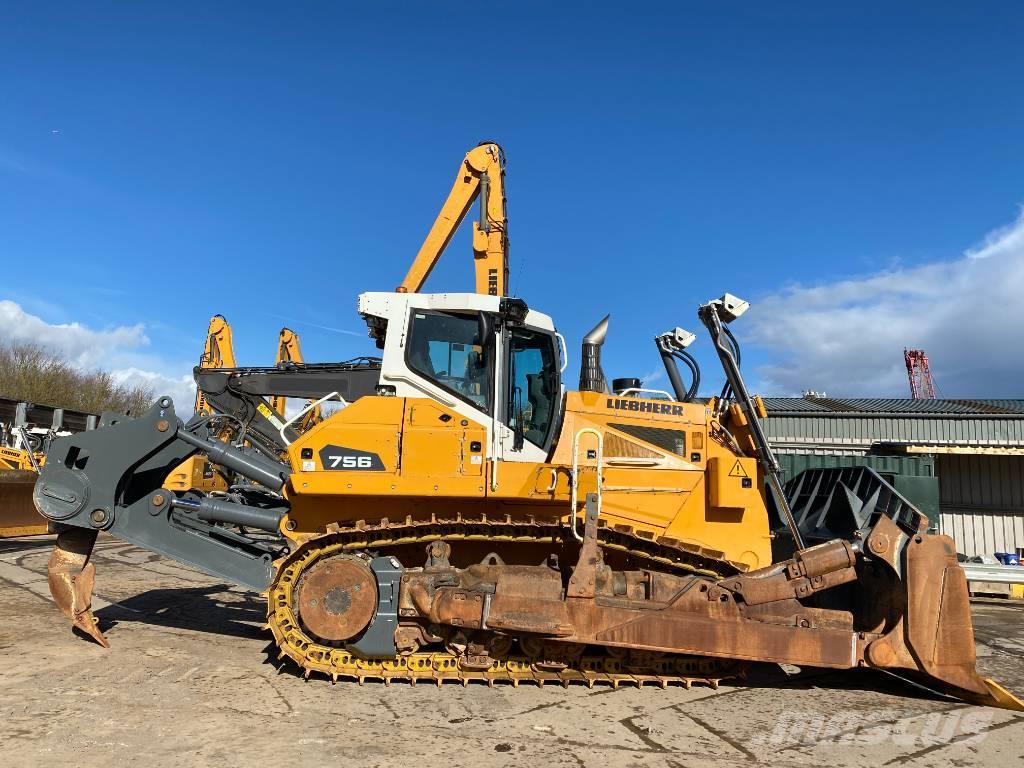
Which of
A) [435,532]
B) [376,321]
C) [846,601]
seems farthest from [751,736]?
[376,321]

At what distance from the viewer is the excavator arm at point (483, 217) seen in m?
9.66

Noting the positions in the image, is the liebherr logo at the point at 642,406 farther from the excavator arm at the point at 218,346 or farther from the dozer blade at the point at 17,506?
the excavator arm at the point at 218,346

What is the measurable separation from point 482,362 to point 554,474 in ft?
4.01

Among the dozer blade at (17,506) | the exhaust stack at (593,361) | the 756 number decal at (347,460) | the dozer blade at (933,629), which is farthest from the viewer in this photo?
the dozer blade at (17,506)

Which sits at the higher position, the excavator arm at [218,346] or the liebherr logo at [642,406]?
the excavator arm at [218,346]

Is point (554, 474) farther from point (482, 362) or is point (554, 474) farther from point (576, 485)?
point (482, 362)

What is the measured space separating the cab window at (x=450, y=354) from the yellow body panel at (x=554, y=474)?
32 centimetres

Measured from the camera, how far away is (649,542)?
540 centimetres

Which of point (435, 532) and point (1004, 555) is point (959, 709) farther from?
point (1004, 555)

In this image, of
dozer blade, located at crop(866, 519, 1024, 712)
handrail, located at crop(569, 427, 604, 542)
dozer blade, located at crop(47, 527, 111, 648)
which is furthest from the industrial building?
dozer blade, located at crop(47, 527, 111, 648)

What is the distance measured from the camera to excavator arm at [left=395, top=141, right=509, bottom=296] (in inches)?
380

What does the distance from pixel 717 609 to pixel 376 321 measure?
13.1 ft

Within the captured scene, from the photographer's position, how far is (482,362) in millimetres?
5945

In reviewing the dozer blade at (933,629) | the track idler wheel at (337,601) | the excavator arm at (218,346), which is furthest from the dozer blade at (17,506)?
the dozer blade at (933,629)
